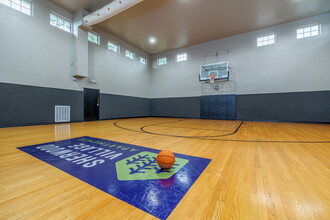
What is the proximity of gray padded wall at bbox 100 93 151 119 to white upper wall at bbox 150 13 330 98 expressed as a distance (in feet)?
8.67

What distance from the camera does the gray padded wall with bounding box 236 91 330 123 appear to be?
21.2ft

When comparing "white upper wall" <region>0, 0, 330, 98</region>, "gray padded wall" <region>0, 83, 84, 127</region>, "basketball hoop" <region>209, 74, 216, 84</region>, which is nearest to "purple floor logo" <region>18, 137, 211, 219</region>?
"gray padded wall" <region>0, 83, 84, 127</region>

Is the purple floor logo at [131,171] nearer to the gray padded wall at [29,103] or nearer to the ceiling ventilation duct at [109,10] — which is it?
the gray padded wall at [29,103]

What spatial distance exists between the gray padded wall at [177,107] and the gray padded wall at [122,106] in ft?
2.50

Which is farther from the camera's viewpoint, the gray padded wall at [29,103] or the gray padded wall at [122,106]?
the gray padded wall at [122,106]

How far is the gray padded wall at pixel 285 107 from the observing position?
646 centimetres

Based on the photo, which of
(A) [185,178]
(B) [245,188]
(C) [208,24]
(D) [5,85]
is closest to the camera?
(B) [245,188]

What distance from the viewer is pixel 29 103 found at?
525 centimetres

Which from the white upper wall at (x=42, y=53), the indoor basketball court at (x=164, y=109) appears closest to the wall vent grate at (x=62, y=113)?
the indoor basketball court at (x=164, y=109)

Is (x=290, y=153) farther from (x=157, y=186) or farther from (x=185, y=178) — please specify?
(x=157, y=186)

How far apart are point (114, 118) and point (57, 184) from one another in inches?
293

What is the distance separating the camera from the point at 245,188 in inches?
49.5

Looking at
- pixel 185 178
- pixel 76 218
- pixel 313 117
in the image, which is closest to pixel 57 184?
pixel 76 218

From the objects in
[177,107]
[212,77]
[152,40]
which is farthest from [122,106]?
[212,77]
